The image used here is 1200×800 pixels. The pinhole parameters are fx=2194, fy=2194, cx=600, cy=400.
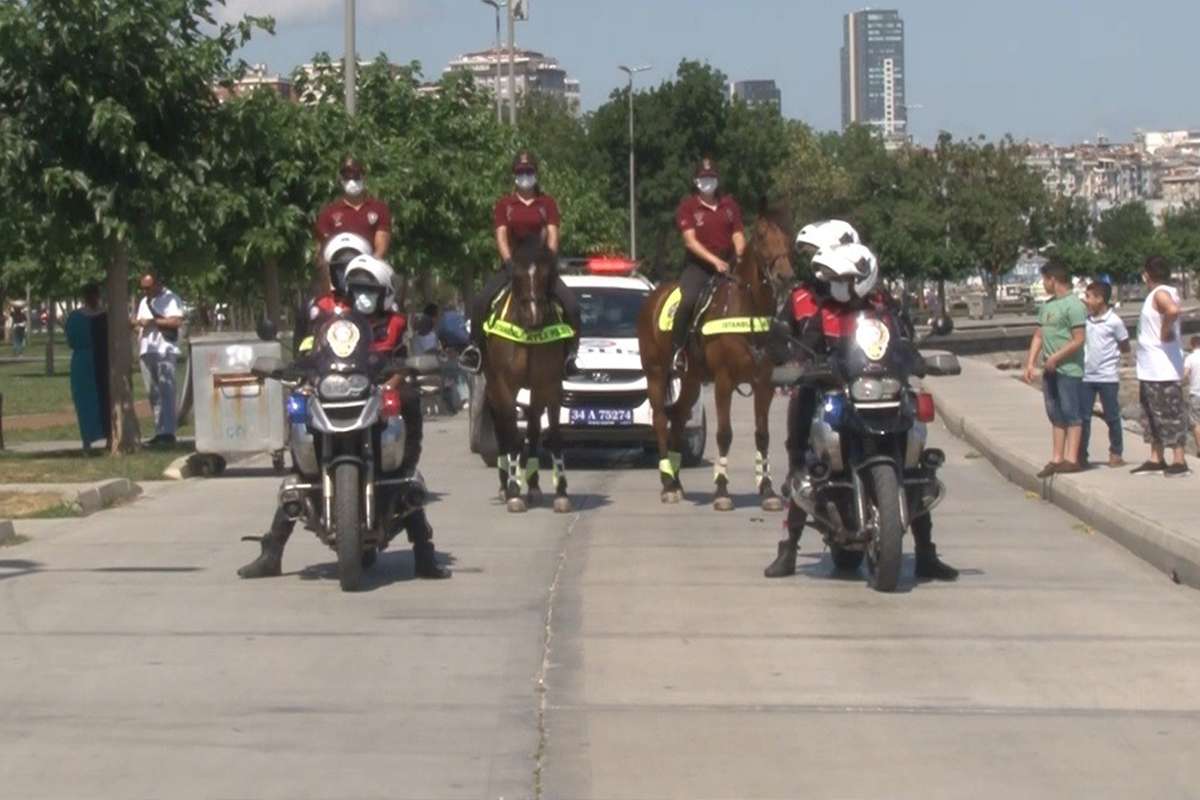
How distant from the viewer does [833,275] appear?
→ 474 inches

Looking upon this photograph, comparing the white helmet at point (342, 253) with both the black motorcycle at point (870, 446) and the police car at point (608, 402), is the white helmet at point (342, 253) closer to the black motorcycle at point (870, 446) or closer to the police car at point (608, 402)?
the black motorcycle at point (870, 446)

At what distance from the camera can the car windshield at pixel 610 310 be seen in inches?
817

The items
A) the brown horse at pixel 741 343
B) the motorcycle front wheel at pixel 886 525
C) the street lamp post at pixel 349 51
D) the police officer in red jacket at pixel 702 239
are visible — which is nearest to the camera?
the motorcycle front wheel at pixel 886 525

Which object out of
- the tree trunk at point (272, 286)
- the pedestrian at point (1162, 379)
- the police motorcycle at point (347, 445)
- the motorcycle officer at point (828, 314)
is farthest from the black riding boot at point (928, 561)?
the tree trunk at point (272, 286)

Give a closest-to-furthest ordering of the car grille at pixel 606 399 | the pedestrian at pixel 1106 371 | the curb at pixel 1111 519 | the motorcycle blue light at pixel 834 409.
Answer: the motorcycle blue light at pixel 834 409
the curb at pixel 1111 519
the pedestrian at pixel 1106 371
the car grille at pixel 606 399

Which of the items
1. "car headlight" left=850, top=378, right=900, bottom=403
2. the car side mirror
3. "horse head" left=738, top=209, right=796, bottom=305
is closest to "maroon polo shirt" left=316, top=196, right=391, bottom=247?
"horse head" left=738, top=209, right=796, bottom=305

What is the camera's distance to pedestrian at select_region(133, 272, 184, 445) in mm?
23328

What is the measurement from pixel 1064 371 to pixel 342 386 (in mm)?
8281

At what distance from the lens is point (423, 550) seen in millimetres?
12523

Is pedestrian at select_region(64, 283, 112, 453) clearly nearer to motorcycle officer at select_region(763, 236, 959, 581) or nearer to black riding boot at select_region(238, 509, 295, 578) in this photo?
black riding boot at select_region(238, 509, 295, 578)

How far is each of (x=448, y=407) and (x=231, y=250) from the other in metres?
4.17

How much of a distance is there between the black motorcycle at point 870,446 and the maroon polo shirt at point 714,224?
4.66 meters

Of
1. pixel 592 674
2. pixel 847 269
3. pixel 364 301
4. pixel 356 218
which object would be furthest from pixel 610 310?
pixel 592 674

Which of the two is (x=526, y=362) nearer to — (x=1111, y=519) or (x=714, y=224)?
(x=714, y=224)
